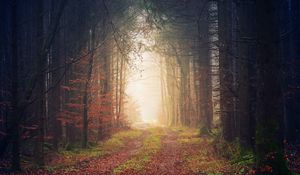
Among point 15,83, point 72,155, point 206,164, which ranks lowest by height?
point 72,155

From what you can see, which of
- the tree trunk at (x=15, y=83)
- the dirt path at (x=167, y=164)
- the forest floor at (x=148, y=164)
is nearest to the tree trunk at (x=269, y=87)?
the forest floor at (x=148, y=164)

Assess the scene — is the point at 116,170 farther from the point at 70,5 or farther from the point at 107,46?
the point at 107,46

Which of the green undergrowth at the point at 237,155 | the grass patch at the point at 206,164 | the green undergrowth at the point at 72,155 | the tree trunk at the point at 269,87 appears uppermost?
the tree trunk at the point at 269,87

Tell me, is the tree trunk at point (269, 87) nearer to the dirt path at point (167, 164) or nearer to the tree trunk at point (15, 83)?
the dirt path at point (167, 164)

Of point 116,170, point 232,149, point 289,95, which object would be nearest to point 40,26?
point 116,170

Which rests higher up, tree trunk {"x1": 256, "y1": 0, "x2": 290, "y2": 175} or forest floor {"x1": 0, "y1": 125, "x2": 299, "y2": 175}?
tree trunk {"x1": 256, "y1": 0, "x2": 290, "y2": 175}

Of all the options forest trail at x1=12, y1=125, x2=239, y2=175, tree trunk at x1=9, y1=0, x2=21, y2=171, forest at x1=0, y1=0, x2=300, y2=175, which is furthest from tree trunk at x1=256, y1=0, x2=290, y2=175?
tree trunk at x1=9, y1=0, x2=21, y2=171

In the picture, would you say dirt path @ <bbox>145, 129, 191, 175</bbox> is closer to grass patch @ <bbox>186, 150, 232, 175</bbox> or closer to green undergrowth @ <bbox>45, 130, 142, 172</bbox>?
grass patch @ <bbox>186, 150, 232, 175</bbox>

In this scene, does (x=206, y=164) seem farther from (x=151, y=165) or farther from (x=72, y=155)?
(x=72, y=155)

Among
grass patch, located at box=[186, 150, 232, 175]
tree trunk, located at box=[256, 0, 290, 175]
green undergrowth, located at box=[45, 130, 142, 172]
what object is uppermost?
tree trunk, located at box=[256, 0, 290, 175]

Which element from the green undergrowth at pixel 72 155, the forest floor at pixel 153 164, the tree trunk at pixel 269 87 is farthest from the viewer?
the green undergrowth at pixel 72 155

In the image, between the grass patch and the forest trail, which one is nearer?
the grass patch

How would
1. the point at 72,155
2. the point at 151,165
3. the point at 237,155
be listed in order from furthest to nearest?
the point at 72,155, the point at 151,165, the point at 237,155

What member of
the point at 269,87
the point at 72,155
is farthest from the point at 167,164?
the point at 269,87
